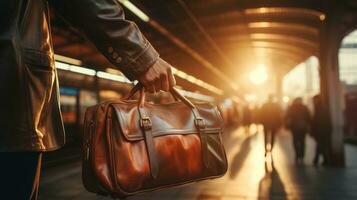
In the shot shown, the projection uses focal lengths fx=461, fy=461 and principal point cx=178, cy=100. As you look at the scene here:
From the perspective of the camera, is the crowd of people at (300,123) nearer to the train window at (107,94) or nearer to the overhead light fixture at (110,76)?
the train window at (107,94)

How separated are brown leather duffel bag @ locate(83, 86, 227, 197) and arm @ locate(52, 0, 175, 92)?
0.13 meters

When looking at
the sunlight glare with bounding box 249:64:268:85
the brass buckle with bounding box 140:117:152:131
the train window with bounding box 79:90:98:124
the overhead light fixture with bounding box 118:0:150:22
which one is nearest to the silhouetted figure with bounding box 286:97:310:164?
the overhead light fixture with bounding box 118:0:150:22

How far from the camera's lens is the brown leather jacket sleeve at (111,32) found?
1572mm

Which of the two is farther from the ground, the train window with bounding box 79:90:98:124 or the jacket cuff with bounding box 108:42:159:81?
the train window with bounding box 79:90:98:124

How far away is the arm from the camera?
1575 mm

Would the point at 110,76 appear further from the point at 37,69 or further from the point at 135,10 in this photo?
the point at 37,69

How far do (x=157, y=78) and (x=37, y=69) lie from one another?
43 centimetres

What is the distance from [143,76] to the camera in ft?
5.53

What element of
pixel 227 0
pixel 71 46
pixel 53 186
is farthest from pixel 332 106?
pixel 71 46

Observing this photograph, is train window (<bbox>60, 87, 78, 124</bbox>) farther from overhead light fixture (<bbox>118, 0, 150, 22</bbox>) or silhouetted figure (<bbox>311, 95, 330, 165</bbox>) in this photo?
silhouetted figure (<bbox>311, 95, 330, 165</bbox>)

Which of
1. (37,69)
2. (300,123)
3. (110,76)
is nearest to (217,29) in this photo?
(110,76)

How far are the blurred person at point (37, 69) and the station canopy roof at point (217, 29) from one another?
7.45 meters

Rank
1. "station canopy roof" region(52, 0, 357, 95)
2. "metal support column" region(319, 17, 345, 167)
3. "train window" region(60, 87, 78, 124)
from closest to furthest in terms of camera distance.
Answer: "metal support column" region(319, 17, 345, 167)
"station canopy roof" region(52, 0, 357, 95)
"train window" region(60, 87, 78, 124)

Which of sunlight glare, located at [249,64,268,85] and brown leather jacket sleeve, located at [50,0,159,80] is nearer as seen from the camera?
brown leather jacket sleeve, located at [50,0,159,80]
